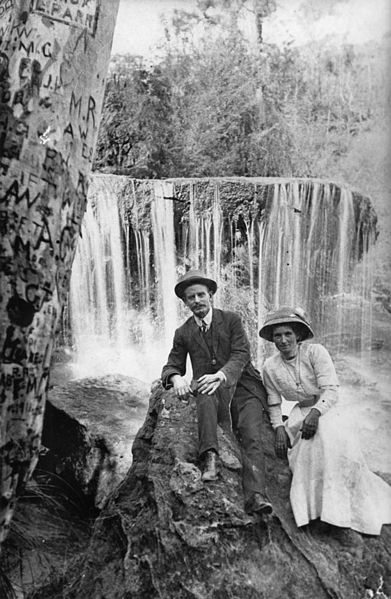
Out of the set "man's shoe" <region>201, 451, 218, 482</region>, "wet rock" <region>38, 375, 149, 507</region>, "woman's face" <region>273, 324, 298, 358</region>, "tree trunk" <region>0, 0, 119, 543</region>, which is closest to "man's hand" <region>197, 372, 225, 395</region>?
"man's shoe" <region>201, 451, 218, 482</region>

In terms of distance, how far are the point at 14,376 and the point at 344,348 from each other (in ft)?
9.04

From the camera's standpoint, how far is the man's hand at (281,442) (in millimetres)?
2775

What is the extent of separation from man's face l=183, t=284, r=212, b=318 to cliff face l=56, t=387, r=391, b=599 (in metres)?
0.59

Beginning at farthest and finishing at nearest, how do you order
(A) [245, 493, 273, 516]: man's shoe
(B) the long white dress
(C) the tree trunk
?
(B) the long white dress < (A) [245, 493, 273, 516]: man's shoe < (C) the tree trunk

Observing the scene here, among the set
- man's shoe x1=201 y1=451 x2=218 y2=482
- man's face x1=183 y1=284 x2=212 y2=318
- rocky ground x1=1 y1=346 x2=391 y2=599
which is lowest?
rocky ground x1=1 y1=346 x2=391 y2=599

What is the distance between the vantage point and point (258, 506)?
241 centimetres

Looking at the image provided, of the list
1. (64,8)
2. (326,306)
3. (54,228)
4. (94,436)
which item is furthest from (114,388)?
(64,8)

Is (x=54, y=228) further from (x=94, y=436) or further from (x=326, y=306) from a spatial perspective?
(x=326, y=306)

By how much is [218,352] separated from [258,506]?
0.81 meters

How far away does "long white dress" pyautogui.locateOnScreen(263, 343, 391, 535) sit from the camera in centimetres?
255

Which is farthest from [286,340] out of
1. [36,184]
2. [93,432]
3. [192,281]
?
[93,432]

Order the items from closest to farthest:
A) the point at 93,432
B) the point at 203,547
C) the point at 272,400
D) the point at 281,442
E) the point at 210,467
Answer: the point at 203,547, the point at 210,467, the point at 281,442, the point at 272,400, the point at 93,432

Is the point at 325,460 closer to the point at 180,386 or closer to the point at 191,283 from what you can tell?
the point at 180,386

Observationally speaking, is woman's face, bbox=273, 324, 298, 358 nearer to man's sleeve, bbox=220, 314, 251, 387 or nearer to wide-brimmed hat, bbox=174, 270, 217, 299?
man's sleeve, bbox=220, 314, 251, 387
